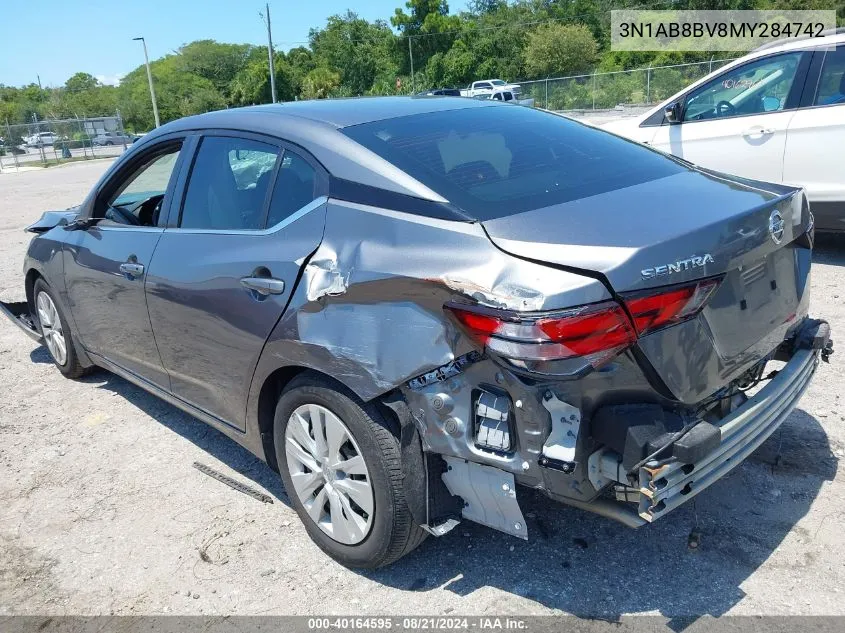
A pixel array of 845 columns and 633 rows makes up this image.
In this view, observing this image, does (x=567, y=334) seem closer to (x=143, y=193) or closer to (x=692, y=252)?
(x=692, y=252)

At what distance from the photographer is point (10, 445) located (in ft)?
14.0

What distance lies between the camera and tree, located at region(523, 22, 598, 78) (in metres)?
58.9

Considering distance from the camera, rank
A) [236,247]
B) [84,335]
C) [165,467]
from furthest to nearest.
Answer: [84,335] < [165,467] < [236,247]

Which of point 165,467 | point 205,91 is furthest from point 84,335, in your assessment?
point 205,91

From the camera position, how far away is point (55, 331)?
5074 mm

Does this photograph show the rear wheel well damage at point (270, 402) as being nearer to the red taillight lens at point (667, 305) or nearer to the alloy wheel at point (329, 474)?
the alloy wheel at point (329, 474)

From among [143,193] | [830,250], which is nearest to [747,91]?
[830,250]

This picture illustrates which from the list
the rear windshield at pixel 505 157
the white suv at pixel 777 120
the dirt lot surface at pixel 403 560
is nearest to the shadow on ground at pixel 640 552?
the dirt lot surface at pixel 403 560

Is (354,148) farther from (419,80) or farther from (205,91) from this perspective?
(205,91)

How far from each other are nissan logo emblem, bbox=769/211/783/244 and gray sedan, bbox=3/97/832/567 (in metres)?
0.01

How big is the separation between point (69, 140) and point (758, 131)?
41346mm

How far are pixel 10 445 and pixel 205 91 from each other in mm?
77971

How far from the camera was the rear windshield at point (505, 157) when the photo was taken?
2.61 meters

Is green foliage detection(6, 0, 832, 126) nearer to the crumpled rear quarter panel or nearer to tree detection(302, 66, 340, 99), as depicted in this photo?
tree detection(302, 66, 340, 99)
